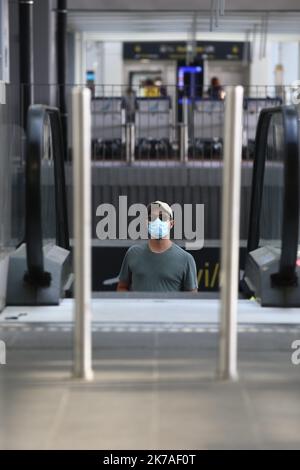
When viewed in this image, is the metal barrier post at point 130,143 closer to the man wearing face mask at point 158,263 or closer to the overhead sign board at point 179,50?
the man wearing face mask at point 158,263

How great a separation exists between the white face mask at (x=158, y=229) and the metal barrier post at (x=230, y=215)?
2355 millimetres

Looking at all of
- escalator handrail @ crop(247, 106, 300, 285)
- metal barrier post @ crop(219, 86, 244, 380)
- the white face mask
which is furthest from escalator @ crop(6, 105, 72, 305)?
metal barrier post @ crop(219, 86, 244, 380)

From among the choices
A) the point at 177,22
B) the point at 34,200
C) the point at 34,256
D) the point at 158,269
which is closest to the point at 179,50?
the point at 177,22

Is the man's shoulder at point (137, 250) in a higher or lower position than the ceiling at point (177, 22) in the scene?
lower

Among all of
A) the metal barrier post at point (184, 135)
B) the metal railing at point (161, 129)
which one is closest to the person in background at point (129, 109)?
the metal railing at point (161, 129)

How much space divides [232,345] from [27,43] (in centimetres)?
986

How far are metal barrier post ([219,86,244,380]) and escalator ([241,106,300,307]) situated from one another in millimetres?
2263

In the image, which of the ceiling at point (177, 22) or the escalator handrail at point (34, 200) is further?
the ceiling at point (177, 22)

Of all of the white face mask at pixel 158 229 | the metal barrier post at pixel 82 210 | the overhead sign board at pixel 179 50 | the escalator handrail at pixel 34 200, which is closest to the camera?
the metal barrier post at pixel 82 210

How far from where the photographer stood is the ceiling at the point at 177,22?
18453mm

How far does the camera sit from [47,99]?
550 inches

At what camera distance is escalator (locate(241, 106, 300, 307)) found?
18.7ft

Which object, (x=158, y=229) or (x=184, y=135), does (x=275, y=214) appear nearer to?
(x=158, y=229)

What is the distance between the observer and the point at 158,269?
6008 mm
